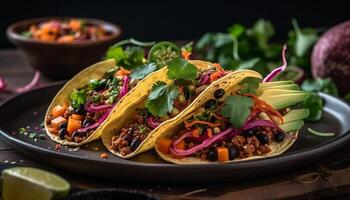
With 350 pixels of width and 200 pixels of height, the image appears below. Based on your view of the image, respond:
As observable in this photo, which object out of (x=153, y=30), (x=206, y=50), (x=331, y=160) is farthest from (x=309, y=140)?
(x=153, y=30)

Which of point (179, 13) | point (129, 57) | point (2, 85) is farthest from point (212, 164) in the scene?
point (179, 13)

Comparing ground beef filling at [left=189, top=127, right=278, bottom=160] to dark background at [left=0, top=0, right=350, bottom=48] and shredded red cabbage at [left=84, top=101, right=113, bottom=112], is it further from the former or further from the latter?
dark background at [left=0, top=0, right=350, bottom=48]

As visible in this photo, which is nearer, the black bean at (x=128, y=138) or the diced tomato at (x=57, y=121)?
the black bean at (x=128, y=138)

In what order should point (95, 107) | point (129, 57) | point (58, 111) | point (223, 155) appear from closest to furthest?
point (223, 155) → point (95, 107) → point (58, 111) → point (129, 57)

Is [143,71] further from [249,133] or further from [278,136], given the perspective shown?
[278,136]

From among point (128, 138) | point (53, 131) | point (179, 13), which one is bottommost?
point (179, 13)

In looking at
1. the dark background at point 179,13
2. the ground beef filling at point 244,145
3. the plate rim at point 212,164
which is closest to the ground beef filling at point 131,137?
the plate rim at point 212,164

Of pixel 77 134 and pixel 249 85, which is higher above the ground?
pixel 249 85

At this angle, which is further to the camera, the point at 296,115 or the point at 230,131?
the point at 296,115

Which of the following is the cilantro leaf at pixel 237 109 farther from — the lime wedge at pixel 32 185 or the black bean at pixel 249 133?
the lime wedge at pixel 32 185
